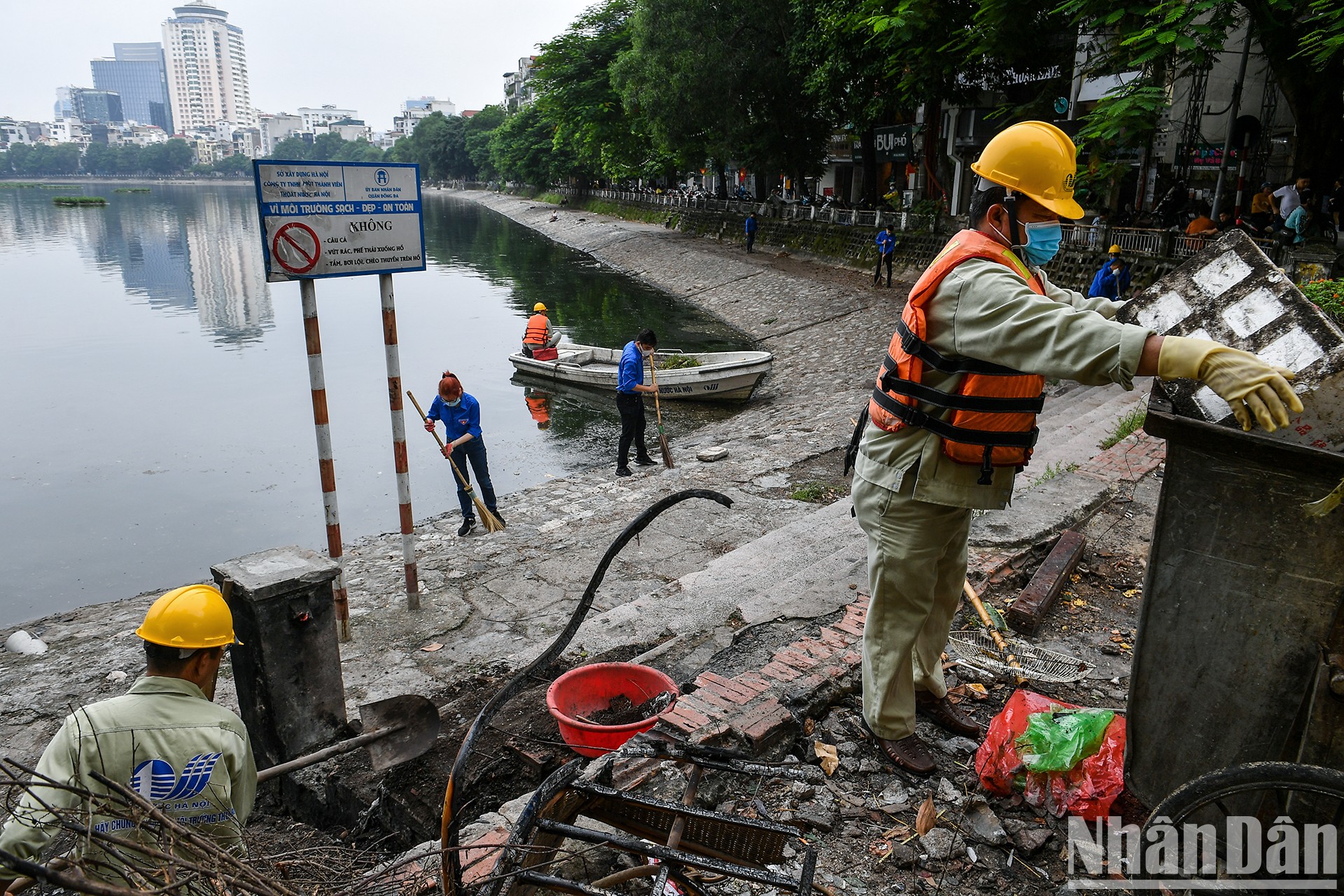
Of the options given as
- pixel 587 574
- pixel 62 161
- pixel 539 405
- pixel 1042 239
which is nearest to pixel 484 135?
pixel 539 405

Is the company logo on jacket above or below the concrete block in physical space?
below

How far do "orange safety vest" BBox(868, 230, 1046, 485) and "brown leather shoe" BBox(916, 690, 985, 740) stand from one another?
102cm

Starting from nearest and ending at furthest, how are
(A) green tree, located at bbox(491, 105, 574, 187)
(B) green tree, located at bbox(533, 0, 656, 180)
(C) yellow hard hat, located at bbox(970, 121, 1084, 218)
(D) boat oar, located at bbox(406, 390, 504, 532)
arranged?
(C) yellow hard hat, located at bbox(970, 121, 1084, 218) → (D) boat oar, located at bbox(406, 390, 504, 532) → (B) green tree, located at bbox(533, 0, 656, 180) → (A) green tree, located at bbox(491, 105, 574, 187)

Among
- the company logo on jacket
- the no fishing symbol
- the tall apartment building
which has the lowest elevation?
the company logo on jacket

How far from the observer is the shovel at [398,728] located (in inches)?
126

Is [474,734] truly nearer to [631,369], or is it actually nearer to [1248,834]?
[1248,834]

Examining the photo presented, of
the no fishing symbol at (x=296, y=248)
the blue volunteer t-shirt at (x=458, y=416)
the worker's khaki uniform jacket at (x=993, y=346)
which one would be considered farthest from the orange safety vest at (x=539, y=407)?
the worker's khaki uniform jacket at (x=993, y=346)

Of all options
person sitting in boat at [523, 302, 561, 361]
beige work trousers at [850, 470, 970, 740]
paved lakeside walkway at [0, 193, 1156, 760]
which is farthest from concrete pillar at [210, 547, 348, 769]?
person sitting in boat at [523, 302, 561, 361]

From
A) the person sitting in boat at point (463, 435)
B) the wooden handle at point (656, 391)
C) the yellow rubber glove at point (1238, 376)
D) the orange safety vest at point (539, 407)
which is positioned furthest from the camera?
the orange safety vest at point (539, 407)

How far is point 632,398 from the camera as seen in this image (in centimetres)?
1052

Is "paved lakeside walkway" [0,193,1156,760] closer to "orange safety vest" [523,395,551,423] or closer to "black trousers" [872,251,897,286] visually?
"orange safety vest" [523,395,551,423]

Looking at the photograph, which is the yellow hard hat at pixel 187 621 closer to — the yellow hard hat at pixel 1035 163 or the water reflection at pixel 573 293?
the yellow hard hat at pixel 1035 163

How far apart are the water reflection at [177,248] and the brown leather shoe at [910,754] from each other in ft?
39.2

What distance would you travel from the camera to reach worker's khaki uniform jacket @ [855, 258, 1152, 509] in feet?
6.32
